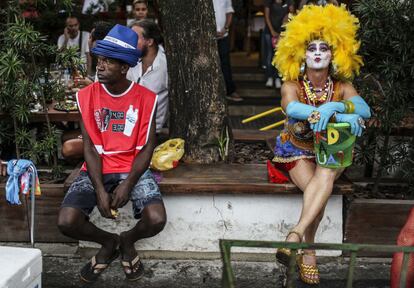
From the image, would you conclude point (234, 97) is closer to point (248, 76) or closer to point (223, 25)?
point (223, 25)

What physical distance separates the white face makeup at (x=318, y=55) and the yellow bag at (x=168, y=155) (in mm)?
1266

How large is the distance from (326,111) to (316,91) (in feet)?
1.15

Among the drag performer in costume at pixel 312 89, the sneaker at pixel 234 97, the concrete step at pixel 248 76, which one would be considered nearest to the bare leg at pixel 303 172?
the drag performer in costume at pixel 312 89

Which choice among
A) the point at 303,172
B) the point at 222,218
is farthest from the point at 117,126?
the point at 303,172

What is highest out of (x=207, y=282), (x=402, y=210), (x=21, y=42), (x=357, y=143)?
(x=21, y=42)

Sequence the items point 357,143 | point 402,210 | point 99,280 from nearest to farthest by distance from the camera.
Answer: point 99,280 < point 402,210 < point 357,143

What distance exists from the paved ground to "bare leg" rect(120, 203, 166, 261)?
19 centimetres

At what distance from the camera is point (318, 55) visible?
454 centimetres

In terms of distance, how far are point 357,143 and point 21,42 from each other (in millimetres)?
2633

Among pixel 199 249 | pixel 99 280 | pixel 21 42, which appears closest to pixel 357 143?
pixel 199 249

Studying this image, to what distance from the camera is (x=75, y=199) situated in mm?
4473

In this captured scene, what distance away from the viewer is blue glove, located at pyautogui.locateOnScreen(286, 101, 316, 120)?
439 cm

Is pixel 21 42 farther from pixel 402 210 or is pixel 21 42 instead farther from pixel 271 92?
pixel 271 92

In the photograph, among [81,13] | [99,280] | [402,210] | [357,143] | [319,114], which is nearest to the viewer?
[319,114]
